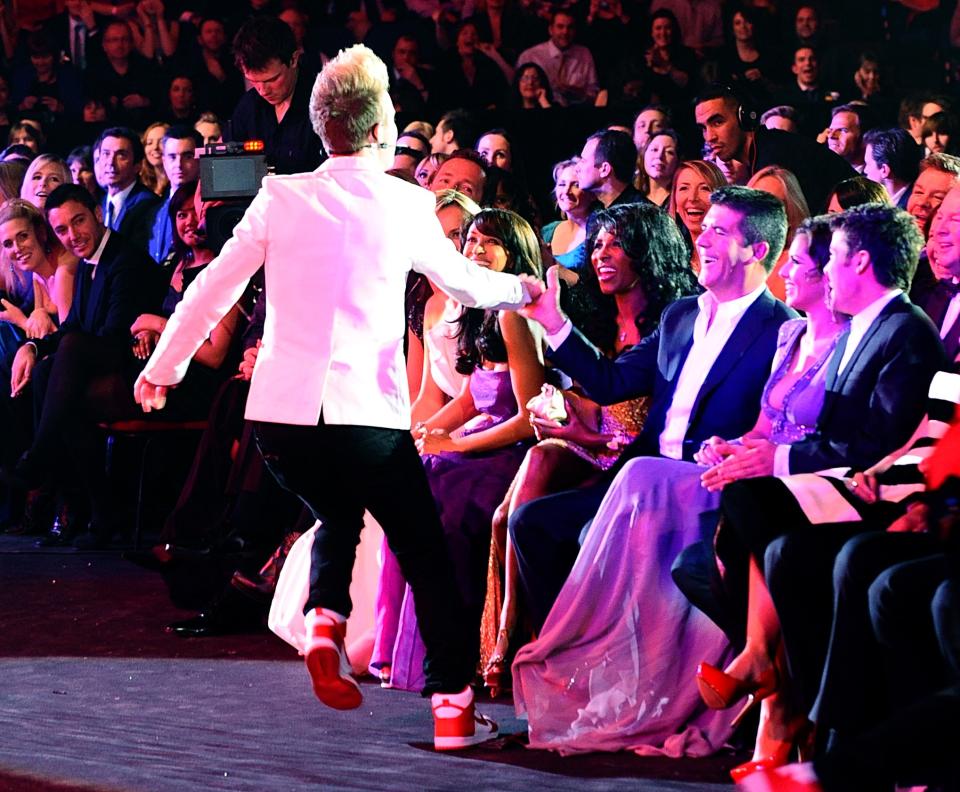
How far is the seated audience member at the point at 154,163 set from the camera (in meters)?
8.32

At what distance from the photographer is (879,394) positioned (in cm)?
333

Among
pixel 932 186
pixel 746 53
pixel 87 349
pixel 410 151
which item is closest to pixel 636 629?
pixel 932 186

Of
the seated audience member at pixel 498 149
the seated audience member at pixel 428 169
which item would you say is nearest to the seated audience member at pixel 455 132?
the seated audience member at pixel 498 149

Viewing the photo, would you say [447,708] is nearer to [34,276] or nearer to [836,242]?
[836,242]

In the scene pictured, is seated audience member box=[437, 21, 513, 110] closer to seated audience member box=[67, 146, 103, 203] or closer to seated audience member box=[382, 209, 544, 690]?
seated audience member box=[67, 146, 103, 203]

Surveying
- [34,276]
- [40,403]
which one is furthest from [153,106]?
[40,403]

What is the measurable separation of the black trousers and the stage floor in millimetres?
253

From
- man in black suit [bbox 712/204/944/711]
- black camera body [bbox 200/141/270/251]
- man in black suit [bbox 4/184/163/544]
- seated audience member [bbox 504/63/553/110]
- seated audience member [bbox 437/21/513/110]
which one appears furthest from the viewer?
seated audience member [bbox 437/21/513/110]

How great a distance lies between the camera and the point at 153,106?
9.27 metres

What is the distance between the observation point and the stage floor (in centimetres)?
324

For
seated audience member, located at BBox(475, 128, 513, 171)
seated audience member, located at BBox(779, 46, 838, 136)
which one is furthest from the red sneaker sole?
seated audience member, located at BBox(779, 46, 838, 136)

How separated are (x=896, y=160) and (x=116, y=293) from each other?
11.1 ft

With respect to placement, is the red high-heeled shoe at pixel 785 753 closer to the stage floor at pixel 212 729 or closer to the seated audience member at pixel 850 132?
the stage floor at pixel 212 729

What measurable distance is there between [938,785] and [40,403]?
5278 millimetres
